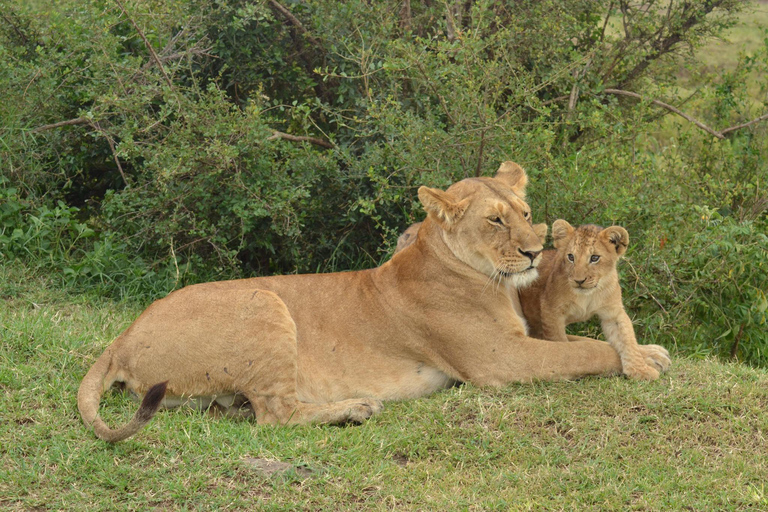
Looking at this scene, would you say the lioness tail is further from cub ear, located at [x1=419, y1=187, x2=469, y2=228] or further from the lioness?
cub ear, located at [x1=419, y1=187, x2=469, y2=228]

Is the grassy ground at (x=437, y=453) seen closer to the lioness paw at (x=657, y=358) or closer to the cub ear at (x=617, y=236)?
the lioness paw at (x=657, y=358)

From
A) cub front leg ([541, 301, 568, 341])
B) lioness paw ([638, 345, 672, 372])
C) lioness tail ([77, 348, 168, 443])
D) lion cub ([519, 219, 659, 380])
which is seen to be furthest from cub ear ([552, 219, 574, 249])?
lioness tail ([77, 348, 168, 443])

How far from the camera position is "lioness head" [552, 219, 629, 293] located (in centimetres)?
500

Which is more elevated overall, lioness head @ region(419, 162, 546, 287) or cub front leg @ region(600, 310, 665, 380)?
lioness head @ region(419, 162, 546, 287)

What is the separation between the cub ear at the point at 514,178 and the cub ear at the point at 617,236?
58 cm

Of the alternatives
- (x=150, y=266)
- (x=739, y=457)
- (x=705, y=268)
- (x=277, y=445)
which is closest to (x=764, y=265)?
(x=705, y=268)

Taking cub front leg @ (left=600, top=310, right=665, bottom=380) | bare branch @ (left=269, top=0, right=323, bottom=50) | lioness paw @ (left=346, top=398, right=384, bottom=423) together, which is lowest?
lioness paw @ (left=346, top=398, right=384, bottom=423)

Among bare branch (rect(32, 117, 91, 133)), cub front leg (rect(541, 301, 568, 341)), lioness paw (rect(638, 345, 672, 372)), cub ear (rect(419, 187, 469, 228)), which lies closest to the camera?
cub ear (rect(419, 187, 469, 228))

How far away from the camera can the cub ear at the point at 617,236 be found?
16.7ft

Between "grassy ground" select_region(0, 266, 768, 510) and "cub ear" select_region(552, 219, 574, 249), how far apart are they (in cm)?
88

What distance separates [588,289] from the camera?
5.04 metres

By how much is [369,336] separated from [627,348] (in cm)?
145

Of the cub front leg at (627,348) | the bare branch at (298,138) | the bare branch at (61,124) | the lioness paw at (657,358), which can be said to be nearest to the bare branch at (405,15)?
the bare branch at (298,138)

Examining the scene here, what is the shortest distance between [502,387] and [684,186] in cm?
368
